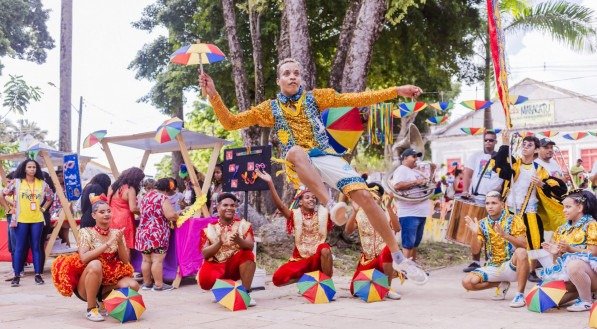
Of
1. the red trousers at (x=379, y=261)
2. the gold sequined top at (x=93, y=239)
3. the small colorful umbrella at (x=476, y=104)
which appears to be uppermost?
the small colorful umbrella at (x=476, y=104)

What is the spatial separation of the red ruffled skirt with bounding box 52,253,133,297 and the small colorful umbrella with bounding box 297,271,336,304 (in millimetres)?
1659

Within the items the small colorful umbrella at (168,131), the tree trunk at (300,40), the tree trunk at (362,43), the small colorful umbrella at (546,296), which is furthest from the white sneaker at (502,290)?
the tree trunk at (300,40)

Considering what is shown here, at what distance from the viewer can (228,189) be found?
7.48 metres

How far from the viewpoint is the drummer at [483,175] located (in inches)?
317

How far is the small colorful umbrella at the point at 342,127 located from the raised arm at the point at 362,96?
0.22m

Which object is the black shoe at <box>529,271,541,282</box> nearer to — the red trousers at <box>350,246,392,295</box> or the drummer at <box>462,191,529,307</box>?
the drummer at <box>462,191,529,307</box>

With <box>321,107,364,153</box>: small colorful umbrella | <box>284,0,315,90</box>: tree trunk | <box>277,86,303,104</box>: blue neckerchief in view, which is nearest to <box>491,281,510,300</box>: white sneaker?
<box>321,107,364,153</box>: small colorful umbrella

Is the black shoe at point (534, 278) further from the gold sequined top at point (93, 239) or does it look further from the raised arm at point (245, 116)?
the gold sequined top at point (93, 239)

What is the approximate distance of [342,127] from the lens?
5590 millimetres

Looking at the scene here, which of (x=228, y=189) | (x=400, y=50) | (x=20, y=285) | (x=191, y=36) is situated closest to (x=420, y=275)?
(x=228, y=189)

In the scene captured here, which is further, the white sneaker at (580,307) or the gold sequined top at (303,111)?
the white sneaker at (580,307)

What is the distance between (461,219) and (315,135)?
149 inches

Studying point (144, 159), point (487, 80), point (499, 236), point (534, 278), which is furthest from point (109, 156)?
point (487, 80)

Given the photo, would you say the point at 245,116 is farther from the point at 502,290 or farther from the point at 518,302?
the point at 502,290
